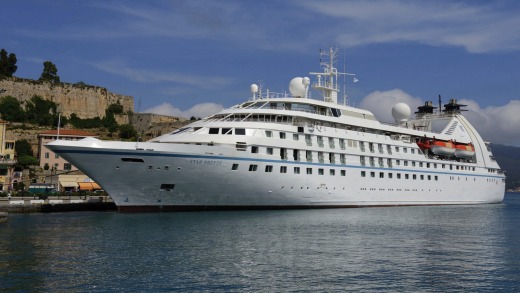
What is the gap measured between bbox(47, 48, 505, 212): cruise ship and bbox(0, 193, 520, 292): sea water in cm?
234

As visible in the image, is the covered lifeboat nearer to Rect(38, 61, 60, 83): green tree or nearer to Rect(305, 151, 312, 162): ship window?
Rect(305, 151, 312, 162): ship window

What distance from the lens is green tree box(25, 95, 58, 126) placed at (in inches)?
3155

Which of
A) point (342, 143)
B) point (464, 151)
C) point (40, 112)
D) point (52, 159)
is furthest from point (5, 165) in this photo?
point (464, 151)

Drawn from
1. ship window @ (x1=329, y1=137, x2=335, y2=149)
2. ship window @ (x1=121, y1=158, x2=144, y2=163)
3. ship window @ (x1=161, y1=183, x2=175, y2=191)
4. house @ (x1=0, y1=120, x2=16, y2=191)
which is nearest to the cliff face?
house @ (x1=0, y1=120, x2=16, y2=191)

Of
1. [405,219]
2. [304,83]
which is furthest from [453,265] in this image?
[304,83]

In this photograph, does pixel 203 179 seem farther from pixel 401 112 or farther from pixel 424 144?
pixel 401 112

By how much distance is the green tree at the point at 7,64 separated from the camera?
8381 centimetres

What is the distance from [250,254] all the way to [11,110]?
2605 inches

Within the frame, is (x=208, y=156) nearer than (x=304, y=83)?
Yes

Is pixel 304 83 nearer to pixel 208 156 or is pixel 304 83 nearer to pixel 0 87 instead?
pixel 208 156

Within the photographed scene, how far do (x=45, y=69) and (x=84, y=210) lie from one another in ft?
171

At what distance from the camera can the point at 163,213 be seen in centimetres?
3744

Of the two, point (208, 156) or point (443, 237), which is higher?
point (208, 156)

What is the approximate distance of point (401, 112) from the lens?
6184 centimetres
